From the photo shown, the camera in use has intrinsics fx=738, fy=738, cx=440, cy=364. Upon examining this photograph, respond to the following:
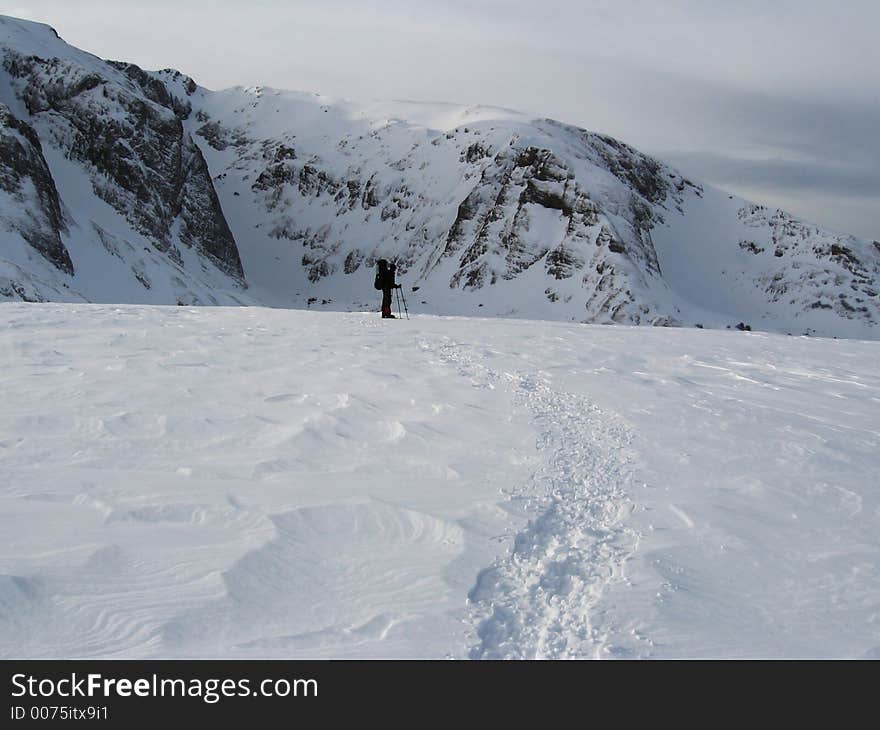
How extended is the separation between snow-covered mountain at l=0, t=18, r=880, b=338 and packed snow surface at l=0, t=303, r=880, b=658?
87989 millimetres

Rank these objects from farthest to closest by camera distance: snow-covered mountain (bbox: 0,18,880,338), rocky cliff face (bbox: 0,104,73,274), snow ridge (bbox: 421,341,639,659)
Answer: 1. snow-covered mountain (bbox: 0,18,880,338)
2. rocky cliff face (bbox: 0,104,73,274)
3. snow ridge (bbox: 421,341,639,659)

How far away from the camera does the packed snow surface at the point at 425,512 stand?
426 cm

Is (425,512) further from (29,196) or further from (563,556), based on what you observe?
(29,196)

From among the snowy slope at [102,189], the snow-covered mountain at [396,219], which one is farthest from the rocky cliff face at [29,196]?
the snow-covered mountain at [396,219]

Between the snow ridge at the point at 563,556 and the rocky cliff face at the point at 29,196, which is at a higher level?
the rocky cliff face at the point at 29,196

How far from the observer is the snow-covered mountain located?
114 meters

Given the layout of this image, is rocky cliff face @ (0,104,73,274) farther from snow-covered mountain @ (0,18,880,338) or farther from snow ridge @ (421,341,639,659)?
snow ridge @ (421,341,639,659)

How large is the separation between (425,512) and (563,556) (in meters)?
1.16

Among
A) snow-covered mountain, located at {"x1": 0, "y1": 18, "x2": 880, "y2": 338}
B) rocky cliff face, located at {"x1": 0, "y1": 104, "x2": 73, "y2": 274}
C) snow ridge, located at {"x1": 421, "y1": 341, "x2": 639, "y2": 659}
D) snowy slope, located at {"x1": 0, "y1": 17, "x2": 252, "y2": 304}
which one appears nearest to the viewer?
snow ridge, located at {"x1": 421, "y1": 341, "x2": 639, "y2": 659}

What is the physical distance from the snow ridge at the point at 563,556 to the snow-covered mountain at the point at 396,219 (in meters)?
90.8

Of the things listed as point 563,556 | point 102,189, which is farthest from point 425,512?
point 102,189

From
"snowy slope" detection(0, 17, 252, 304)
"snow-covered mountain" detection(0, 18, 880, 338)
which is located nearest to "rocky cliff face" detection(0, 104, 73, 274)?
"snowy slope" detection(0, 17, 252, 304)

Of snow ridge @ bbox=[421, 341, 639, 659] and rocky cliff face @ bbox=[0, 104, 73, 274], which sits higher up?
rocky cliff face @ bbox=[0, 104, 73, 274]

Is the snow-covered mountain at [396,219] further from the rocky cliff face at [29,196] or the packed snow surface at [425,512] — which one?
the packed snow surface at [425,512]
